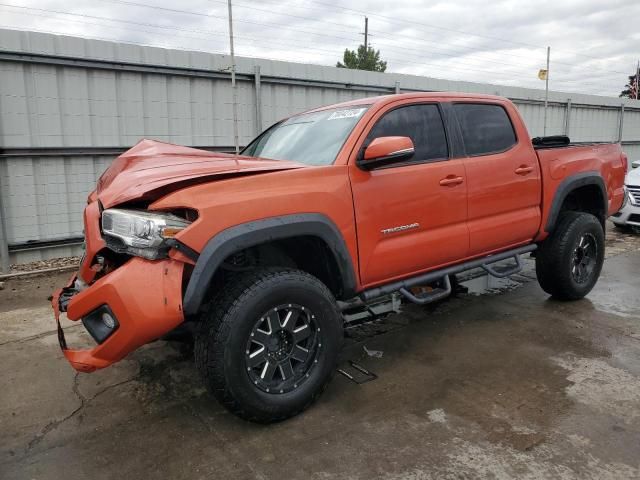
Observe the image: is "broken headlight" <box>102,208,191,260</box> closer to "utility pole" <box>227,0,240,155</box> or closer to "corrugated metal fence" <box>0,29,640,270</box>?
"corrugated metal fence" <box>0,29,640,270</box>

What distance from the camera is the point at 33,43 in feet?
19.7

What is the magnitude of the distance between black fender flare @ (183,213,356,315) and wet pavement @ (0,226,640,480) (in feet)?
2.54

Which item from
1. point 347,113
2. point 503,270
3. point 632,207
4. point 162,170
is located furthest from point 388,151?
→ point 632,207

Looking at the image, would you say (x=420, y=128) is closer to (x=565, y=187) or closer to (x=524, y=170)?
(x=524, y=170)

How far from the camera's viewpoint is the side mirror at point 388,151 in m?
2.98

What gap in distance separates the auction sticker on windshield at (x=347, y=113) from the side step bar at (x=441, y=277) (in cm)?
119

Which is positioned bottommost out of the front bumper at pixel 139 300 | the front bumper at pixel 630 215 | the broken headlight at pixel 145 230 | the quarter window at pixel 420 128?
the front bumper at pixel 630 215

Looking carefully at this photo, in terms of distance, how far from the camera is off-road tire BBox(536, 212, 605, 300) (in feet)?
15.2

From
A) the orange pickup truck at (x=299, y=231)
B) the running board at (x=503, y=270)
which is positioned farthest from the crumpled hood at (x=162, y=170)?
the running board at (x=503, y=270)

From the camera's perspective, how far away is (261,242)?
271cm

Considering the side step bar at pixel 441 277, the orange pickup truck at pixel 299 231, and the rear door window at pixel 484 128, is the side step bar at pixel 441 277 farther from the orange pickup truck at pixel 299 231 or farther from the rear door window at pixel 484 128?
the rear door window at pixel 484 128

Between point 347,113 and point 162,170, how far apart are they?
4.53 ft

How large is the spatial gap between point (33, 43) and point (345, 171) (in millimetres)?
5029

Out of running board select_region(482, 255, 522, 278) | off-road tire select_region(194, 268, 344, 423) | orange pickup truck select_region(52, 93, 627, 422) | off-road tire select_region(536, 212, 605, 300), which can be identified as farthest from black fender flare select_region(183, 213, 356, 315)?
off-road tire select_region(536, 212, 605, 300)
